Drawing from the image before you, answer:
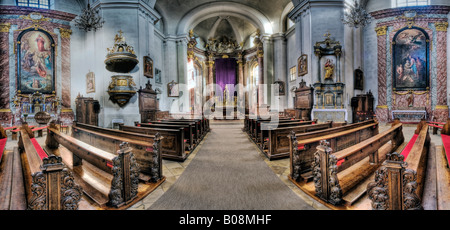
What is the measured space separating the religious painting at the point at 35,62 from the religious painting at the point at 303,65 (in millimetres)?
14405

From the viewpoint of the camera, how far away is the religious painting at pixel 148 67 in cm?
906

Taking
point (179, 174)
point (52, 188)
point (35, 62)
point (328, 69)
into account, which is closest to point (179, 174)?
point (179, 174)

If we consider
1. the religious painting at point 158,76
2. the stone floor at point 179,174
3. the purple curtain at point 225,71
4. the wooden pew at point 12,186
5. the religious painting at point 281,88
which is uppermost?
the purple curtain at point 225,71

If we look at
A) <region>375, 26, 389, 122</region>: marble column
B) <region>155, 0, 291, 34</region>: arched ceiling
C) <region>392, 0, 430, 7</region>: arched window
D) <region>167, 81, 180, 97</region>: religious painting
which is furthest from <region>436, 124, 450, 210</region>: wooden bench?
<region>155, 0, 291, 34</region>: arched ceiling

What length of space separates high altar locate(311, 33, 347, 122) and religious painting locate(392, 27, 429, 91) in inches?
167

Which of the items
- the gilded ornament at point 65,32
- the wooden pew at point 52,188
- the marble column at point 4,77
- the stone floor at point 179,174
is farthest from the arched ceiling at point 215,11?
the wooden pew at point 52,188

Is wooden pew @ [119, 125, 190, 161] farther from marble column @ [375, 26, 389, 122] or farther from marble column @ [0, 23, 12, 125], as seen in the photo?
marble column @ [375, 26, 389, 122]

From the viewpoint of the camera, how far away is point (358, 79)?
33.2 ft

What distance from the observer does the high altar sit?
29.4 ft

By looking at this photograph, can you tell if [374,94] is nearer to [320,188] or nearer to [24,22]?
[320,188]

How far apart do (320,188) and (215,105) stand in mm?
13092

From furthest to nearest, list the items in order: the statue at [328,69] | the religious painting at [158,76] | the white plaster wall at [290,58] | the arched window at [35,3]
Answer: the white plaster wall at [290,58] → the religious painting at [158,76] → the arched window at [35,3] → the statue at [328,69]

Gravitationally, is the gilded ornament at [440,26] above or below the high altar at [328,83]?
above

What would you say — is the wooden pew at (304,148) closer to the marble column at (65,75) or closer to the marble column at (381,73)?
the marble column at (381,73)
